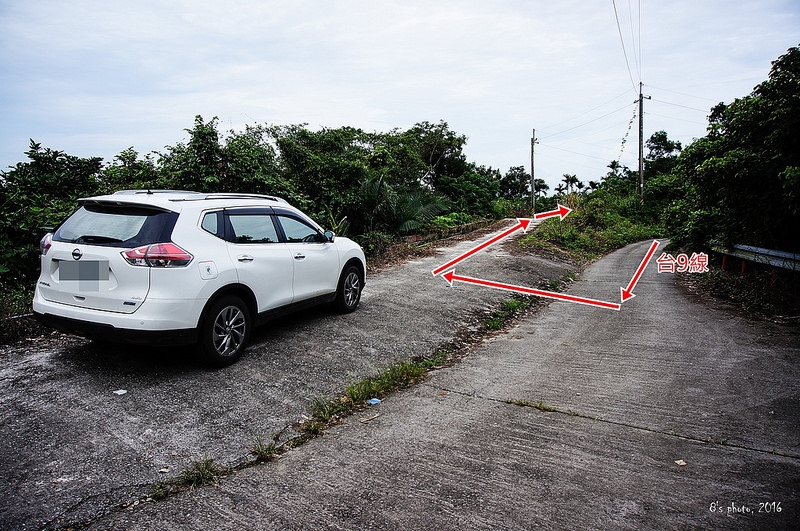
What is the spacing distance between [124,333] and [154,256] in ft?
2.37

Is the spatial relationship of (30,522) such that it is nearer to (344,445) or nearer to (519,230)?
(344,445)

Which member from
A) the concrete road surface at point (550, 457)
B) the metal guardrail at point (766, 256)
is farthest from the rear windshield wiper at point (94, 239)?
the metal guardrail at point (766, 256)

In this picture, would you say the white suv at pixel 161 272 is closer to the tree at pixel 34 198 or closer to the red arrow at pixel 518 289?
the tree at pixel 34 198

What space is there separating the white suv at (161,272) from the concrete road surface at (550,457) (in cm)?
171

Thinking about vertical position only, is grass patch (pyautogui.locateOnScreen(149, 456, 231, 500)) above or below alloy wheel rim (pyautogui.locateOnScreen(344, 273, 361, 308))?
below

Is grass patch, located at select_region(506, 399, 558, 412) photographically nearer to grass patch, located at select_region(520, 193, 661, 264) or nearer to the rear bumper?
the rear bumper

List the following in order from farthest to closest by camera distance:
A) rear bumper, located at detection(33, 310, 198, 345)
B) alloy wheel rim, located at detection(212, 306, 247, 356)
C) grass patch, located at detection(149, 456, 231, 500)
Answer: alloy wheel rim, located at detection(212, 306, 247, 356) → rear bumper, located at detection(33, 310, 198, 345) → grass patch, located at detection(149, 456, 231, 500)

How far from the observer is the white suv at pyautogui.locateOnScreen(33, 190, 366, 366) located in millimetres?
4668

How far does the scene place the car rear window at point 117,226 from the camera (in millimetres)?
4785

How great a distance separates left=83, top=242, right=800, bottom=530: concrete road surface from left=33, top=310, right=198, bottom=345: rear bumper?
5.43 feet

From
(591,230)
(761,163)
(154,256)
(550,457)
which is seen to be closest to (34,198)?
(154,256)

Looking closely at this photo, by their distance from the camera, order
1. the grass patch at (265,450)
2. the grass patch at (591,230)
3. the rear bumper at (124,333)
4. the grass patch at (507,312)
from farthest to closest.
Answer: the grass patch at (591,230)
the grass patch at (507,312)
the rear bumper at (124,333)
the grass patch at (265,450)

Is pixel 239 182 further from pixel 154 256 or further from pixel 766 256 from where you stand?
pixel 766 256

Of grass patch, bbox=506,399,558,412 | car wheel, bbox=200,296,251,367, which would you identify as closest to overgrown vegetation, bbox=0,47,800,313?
car wheel, bbox=200,296,251,367
